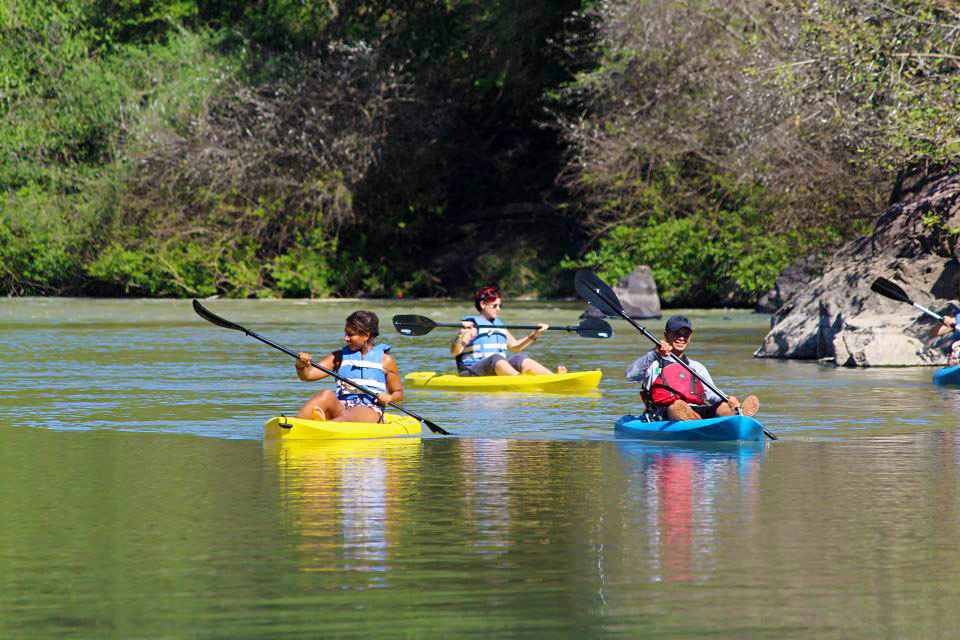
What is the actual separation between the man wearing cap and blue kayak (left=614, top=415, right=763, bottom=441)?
6.3 inches

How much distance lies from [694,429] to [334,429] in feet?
8.31

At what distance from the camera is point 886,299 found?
76.0 feet

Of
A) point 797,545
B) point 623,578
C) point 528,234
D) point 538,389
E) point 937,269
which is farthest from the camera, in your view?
point 528,234

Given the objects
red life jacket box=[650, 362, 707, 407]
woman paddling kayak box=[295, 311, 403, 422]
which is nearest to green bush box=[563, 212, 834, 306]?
red life jacket box=[650, 362, 707, 407]

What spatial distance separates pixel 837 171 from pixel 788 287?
239 centimetres

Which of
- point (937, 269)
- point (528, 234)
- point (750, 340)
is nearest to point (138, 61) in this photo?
point (528, 234)

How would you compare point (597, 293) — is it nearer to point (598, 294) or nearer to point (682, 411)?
point (598, 294)

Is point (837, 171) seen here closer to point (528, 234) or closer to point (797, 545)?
point (528, 234)

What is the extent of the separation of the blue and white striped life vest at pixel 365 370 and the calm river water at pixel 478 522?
60 centimetres

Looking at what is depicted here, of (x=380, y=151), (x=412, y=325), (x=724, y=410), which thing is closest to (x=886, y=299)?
(x=412, y=325)

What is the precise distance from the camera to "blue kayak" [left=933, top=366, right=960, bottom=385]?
17438 mm

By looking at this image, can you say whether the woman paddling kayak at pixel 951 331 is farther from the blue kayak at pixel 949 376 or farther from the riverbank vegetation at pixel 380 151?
the riverbank vegetation at pixel 380 151

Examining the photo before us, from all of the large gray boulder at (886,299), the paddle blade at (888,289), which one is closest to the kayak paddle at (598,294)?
the paddle blade at (888,289)

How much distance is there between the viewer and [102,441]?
12.7 meters
